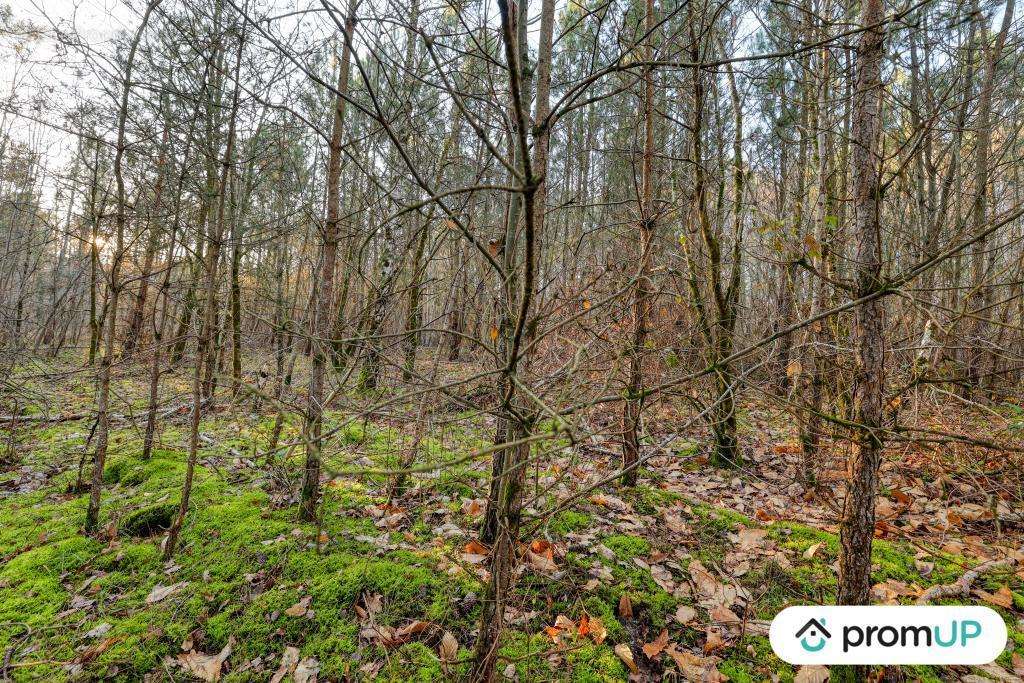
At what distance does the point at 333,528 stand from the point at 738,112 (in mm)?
8894

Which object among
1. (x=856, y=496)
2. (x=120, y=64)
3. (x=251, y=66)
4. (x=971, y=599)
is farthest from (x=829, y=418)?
(x=120, y=64)

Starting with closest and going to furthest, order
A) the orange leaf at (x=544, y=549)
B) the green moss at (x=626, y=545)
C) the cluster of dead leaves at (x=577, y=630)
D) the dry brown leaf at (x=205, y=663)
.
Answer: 1. the dry brown leaf at (x=205, y=663)
2. the cluster of dead leaves at (x=577, y=630)
3. the orange leaf at (x=544, y=549)
4. the green moss at (x=626, y=545)

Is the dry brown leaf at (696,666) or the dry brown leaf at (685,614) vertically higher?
the dry brown leaf at (685,614)

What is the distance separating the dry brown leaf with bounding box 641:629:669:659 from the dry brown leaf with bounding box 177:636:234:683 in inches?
92.7

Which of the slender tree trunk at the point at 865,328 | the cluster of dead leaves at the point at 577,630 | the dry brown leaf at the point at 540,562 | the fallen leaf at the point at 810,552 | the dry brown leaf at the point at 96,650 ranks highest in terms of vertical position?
the slender tree trunk at the point at 865,328

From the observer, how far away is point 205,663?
253cm

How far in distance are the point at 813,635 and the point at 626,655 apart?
0.95 m

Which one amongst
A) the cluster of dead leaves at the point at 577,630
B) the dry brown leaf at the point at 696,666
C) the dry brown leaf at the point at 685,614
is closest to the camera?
the dry brown leaf at the point at 696,666

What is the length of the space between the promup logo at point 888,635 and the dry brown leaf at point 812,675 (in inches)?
2.8

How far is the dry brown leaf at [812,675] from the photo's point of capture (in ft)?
7.43

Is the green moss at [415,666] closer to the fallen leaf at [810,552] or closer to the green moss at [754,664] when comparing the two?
the green moss at [754,664]

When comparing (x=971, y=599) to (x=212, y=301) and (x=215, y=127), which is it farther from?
(x=215, y=127)

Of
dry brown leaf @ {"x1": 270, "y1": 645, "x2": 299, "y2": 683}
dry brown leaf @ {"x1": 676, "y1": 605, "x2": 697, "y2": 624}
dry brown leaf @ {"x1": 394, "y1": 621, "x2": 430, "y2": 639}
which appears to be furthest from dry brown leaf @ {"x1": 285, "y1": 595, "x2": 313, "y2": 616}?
dry brown leaf @ {"x1": 676, "y1": 605, "x2": 697, "y2": 624}

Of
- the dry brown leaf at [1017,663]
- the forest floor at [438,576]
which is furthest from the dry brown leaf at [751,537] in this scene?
the dry brown leaf at [1017,663]
